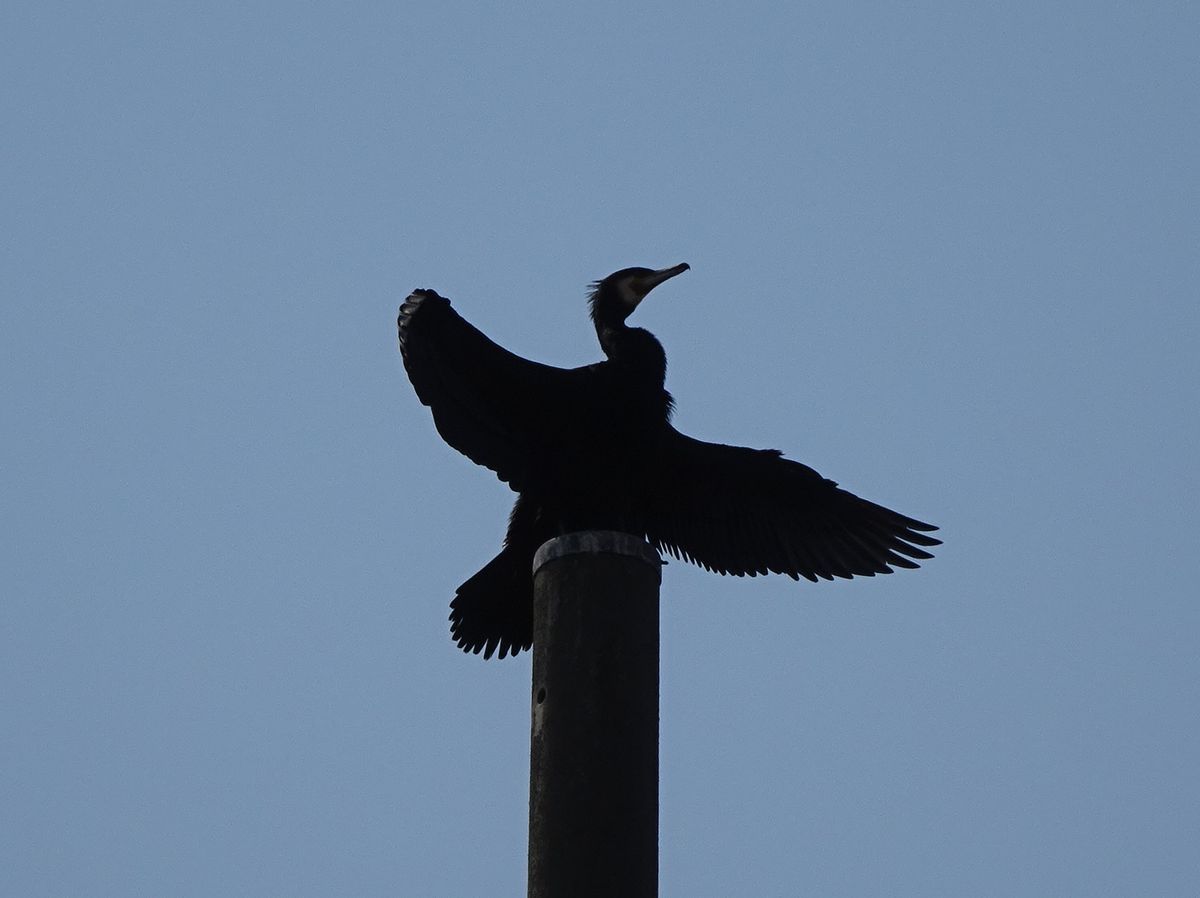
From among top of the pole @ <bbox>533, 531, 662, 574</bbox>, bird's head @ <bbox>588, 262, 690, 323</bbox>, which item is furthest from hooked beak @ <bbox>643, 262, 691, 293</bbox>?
top of the pole @ <bbox>533, 531, 662, 574</bbox>

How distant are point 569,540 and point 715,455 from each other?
7.94 feet

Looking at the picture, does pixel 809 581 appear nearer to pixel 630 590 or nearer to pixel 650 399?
pixel 650 399

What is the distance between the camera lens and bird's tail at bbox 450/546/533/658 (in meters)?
6.77

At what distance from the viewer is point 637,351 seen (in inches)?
266

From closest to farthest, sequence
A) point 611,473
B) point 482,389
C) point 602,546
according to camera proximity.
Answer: point 602,546 < point 611,473 < point 482,389

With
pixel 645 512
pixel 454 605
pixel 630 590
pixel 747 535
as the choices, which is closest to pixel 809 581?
pixel 747 535

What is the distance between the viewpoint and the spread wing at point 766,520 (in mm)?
6891

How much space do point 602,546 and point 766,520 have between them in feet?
9.04

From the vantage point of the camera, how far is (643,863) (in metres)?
4.11

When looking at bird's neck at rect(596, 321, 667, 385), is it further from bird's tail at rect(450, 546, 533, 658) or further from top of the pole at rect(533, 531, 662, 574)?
top of the pole at rect(533, 531, 662, 574)

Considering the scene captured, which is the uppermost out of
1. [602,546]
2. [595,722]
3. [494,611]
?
[494,611]

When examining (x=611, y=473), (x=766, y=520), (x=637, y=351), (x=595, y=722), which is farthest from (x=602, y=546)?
(x=766, y=520)

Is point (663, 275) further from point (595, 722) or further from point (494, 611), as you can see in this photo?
point (595, 722)

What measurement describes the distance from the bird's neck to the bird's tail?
Answer: 2.77ft
